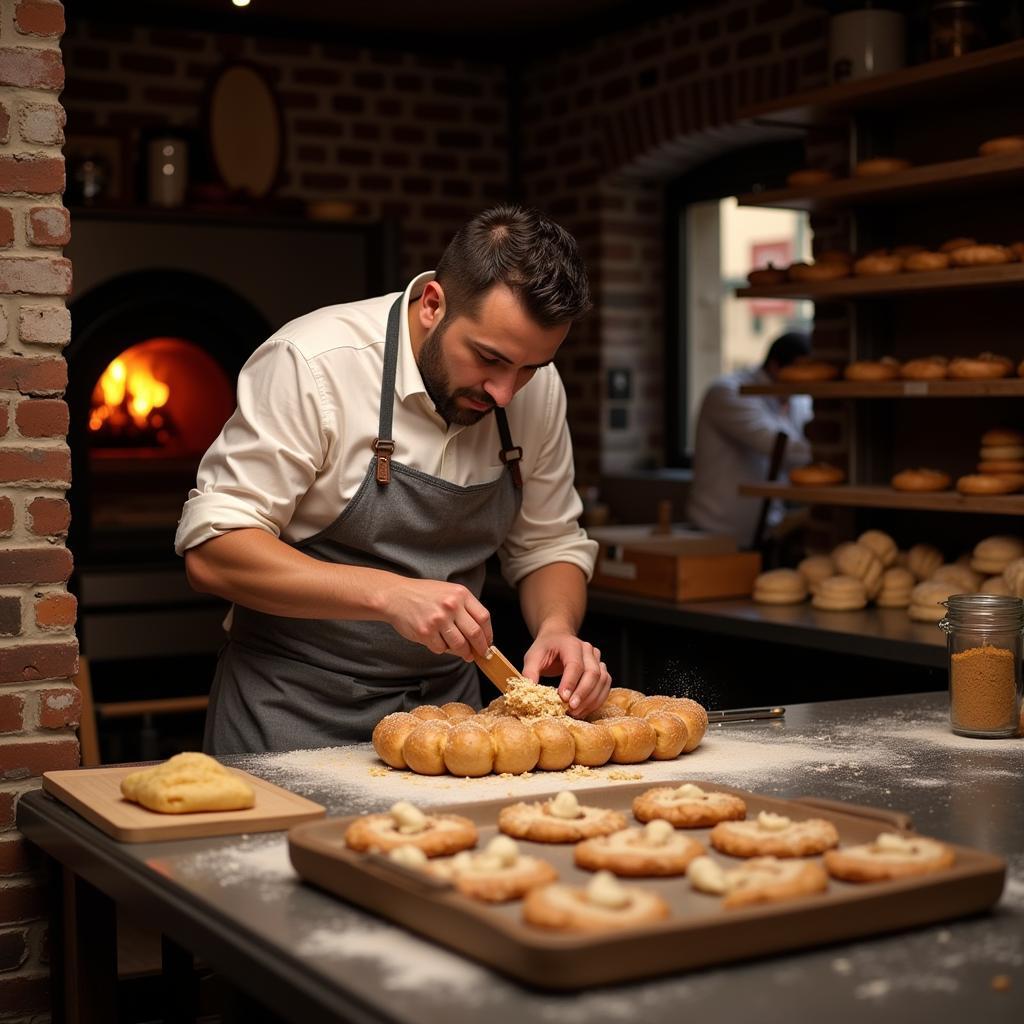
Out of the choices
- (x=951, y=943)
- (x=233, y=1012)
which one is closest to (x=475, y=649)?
(x=233, y=1012)

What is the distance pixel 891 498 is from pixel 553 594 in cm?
162

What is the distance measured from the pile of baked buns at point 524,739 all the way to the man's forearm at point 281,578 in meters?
0.19

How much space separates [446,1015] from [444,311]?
1.38 metres

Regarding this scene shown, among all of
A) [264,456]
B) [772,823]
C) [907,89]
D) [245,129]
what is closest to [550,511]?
[264,456]

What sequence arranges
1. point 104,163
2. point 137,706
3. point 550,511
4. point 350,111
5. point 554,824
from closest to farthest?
1. point 554,824
2. point 550,511
3. point 137,706
4. point 104,163
5. point 350,111

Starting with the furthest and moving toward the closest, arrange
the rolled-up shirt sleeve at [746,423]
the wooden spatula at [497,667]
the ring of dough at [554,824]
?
1. the rolled-up shirt sleeve at [746,423]
2. the wooden spatula at [497,667]
3. the ring of dough at [554,824]

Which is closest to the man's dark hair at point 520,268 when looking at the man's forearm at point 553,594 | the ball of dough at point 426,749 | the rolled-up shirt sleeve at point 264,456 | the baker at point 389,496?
the baker at point 389,496

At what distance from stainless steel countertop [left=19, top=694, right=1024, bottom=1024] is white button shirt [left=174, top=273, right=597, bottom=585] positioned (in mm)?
408

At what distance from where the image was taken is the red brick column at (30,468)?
2.25m

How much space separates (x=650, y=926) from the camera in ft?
3.85

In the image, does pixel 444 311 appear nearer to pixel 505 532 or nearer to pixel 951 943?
pixel 505 532

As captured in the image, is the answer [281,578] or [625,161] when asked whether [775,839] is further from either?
[625,161]

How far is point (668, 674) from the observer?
4.15 metres

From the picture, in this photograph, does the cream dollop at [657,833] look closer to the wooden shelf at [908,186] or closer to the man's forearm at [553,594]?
the man's forearm at [553,594]
